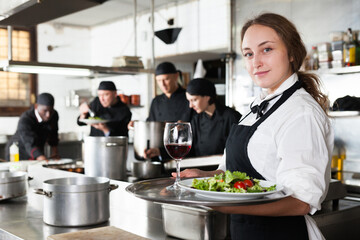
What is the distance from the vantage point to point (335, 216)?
2.00 m

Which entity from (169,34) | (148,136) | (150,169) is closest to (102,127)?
(169,34)

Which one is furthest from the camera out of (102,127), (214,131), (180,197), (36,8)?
(102,127)

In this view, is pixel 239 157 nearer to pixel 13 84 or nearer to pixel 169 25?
pixel 169 25

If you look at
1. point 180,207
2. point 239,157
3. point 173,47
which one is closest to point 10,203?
point 180,207

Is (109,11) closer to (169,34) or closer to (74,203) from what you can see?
(169,34)

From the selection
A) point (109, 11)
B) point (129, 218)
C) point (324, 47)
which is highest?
point (109, 11)

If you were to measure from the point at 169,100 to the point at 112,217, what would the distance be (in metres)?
2.55

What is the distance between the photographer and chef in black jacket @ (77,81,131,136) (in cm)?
476

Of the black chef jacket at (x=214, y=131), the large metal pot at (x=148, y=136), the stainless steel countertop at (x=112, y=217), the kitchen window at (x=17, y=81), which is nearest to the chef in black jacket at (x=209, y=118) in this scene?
the black chef jacket at (x=214, y=131)

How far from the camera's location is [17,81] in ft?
24.2

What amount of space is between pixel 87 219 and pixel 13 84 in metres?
6.27

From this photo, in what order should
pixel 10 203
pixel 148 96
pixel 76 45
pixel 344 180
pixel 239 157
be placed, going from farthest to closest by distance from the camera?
pixel 76 45 → pixel 148 96 → pixel 344 180 → pixel 10 203 → pixel 239 157

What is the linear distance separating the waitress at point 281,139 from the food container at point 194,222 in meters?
0.07

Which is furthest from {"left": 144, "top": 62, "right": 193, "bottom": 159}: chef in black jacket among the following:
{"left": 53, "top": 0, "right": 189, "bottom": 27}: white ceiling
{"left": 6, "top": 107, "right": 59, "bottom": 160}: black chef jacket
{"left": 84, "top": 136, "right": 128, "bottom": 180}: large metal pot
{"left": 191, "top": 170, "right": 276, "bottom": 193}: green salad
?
{"left": 191, "top": 170, "right": 276, "bottom": 193}: green salad
